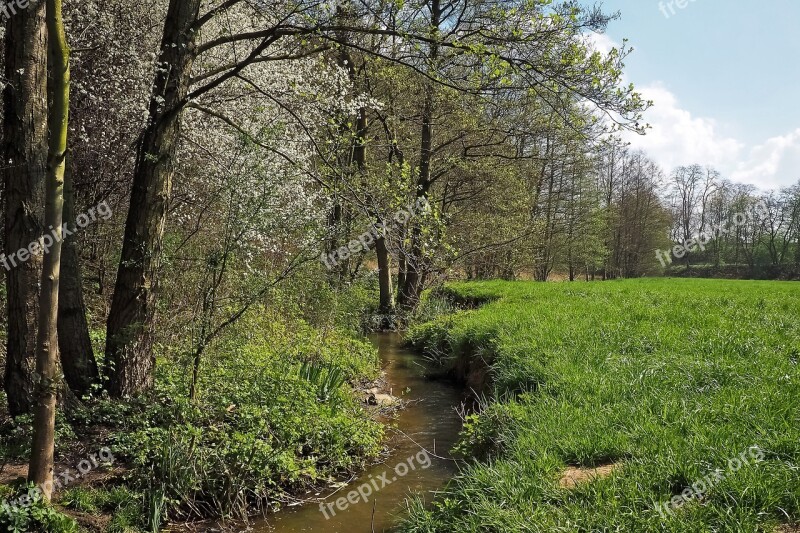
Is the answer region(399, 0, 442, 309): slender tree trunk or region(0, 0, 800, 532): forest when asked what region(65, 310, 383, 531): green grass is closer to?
region(0, 0, 800, 532): forest

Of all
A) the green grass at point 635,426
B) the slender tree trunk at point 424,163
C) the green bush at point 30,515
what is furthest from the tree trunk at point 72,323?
the slender tree trunk at point 424,163

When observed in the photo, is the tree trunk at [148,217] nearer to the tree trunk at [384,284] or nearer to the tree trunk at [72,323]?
the tree trunk at [72,323]

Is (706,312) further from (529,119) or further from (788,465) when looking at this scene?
(529,119)

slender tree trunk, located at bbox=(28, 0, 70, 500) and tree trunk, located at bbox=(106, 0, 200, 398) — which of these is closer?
slender tree trunk, located at bbox=(28, 0, 70, 500)

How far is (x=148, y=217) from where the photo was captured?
5.15 meters

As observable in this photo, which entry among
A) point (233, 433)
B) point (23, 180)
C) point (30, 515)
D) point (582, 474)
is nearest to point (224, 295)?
Result: point (233, 433)

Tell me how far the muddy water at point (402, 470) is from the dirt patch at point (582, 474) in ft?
5.07

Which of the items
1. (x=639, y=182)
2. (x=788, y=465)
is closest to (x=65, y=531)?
(x=788, y=465)

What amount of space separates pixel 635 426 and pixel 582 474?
689 millimetres

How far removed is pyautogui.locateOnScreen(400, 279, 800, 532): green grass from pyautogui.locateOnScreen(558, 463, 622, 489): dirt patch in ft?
0.25

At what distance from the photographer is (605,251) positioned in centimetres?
3000

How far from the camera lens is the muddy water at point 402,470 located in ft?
15.1

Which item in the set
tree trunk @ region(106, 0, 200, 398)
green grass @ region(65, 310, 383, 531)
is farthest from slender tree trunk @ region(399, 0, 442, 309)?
tree trunk @ region(106, 0, 200, 398)

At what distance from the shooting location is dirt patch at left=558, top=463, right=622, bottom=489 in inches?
144
